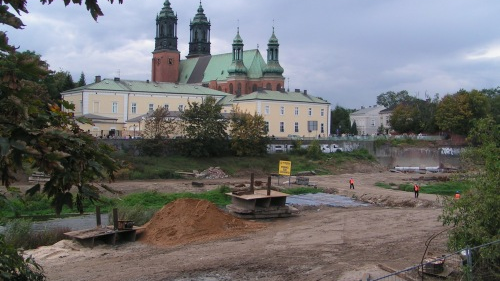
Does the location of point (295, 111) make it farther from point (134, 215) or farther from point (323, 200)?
point (134, 215)

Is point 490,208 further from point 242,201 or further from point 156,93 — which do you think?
point 156,93

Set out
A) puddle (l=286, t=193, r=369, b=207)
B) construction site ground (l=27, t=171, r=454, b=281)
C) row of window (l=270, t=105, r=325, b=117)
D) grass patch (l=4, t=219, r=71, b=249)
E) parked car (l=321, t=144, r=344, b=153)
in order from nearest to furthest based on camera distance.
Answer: construction site ground (l=27, t=171, r=454, b=281) < grass patch (l=4, t=219, r=71, b=249) < puddle (l=286, t=193, r=369, b=207) < parked car (l=321, t=144, r=344, b=153) < row of window (l=270, t=105, r=325, b=117)

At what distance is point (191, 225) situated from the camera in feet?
78.3

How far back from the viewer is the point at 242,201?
92.9 feet

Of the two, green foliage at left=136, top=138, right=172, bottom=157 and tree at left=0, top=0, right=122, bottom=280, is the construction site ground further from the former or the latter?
green foliage at left=136, top=138, right=172, bottom=157

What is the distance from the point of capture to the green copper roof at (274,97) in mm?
81625

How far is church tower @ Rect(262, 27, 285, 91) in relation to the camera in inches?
3738

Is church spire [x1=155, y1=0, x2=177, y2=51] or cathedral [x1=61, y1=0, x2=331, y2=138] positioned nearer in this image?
cathedral [x1=61, y1=0, x2=331, y2=138]

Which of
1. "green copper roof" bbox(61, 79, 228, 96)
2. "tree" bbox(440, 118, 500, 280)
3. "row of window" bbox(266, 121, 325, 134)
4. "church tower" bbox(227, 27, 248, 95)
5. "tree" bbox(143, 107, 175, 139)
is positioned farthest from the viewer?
"church tower" bbox(227, 27, 248, 95)

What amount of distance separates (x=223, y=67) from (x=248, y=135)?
127 feet

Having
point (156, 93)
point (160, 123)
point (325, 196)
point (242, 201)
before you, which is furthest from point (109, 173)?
point (156, 93)

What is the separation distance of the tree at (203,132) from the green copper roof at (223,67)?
36.5 meters

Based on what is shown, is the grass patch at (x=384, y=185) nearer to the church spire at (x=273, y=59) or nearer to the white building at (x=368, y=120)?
the church spire at (x=273, y=59)

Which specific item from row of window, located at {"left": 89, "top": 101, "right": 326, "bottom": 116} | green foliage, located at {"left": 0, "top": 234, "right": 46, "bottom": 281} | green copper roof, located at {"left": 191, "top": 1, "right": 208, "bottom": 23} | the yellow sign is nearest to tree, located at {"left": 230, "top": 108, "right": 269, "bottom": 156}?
row of window, located at {"left": 89, "top": 101, "right": 326, "bottom": 116}
